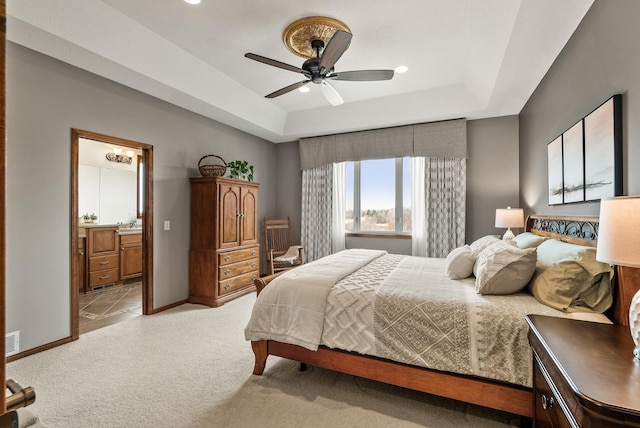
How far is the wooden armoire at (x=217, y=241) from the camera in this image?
3848mm

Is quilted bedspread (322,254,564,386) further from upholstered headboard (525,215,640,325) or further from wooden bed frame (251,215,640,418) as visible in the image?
upholstered headboard (525,215,640,325)

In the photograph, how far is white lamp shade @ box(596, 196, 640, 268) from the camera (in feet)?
3.31

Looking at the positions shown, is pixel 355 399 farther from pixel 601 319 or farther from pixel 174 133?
pixel 174 133

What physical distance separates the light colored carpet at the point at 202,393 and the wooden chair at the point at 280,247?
6.83 feet

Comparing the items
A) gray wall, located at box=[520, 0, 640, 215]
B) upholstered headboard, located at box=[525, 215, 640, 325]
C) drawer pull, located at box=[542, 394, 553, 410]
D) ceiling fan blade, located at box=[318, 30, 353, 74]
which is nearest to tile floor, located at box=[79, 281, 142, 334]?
ceiling fan blade, located at box=[318, 30, 353, 74]

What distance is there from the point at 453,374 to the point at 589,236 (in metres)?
1.33

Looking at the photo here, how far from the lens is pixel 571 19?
7.08 ft

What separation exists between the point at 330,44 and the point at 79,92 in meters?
2.53

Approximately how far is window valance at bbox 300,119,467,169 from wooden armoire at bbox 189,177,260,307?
1.64 m

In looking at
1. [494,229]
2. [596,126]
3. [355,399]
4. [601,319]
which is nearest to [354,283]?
[355,399]

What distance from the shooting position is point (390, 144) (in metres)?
4.73

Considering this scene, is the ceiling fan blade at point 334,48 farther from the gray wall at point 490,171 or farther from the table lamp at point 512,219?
the gray wall at point 490,171

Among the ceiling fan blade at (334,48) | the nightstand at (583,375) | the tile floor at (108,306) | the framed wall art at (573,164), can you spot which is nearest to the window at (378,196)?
the framed wall art at (573,164)

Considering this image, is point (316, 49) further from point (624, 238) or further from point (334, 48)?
point (624, 238)
